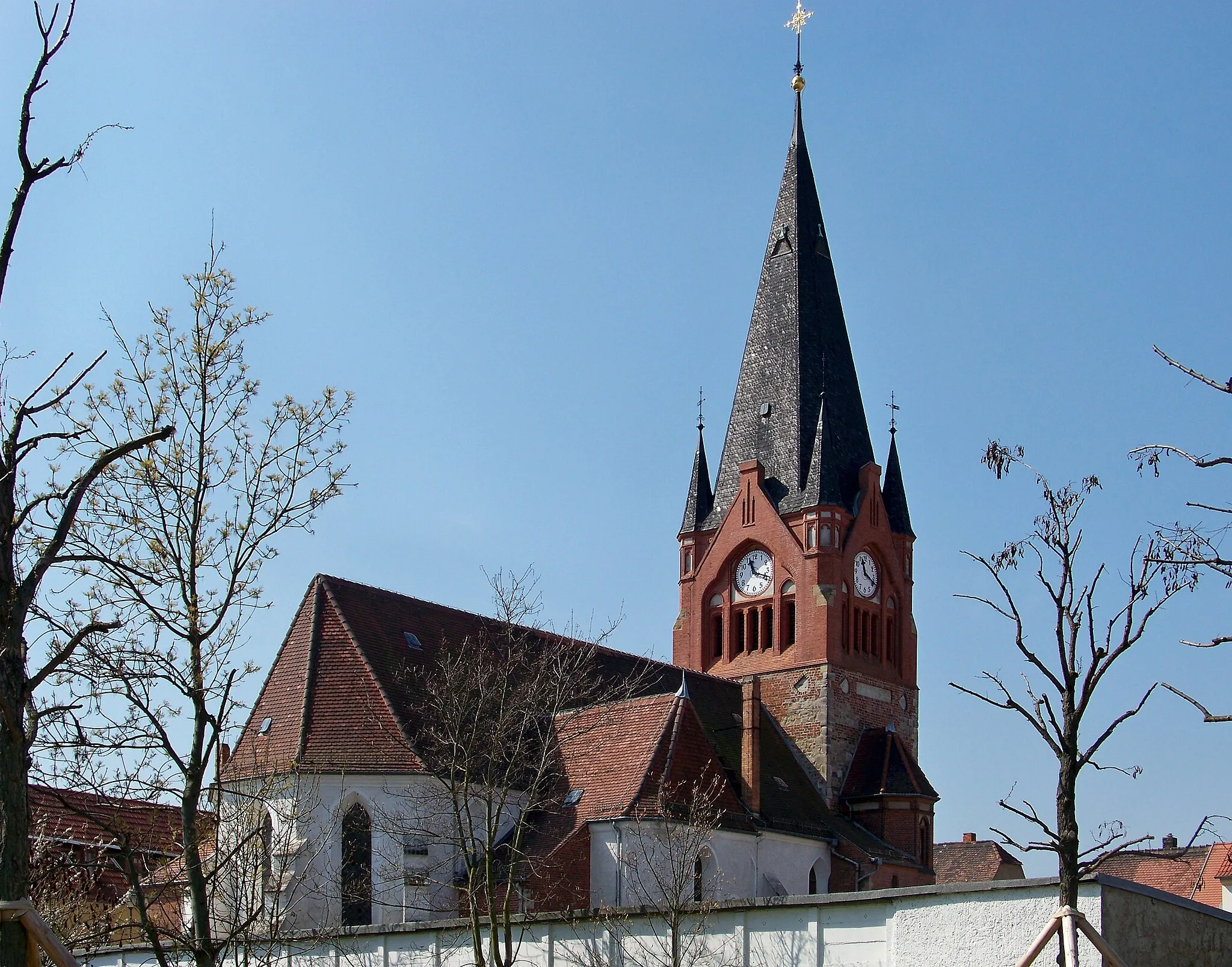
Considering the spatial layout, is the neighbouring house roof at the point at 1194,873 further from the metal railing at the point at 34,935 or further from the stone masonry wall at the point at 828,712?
the metal railing at the point at 34,935

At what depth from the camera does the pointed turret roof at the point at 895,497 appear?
48969 millimetres

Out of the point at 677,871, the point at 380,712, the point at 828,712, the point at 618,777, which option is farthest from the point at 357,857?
the point at 828,712

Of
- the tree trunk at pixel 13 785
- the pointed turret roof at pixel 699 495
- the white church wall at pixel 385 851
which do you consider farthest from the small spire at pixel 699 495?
the tree trunk at pixel 13 785

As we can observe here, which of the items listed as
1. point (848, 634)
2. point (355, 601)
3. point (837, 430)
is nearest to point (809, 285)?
point (837, 430)

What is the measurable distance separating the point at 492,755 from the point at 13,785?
15.3m

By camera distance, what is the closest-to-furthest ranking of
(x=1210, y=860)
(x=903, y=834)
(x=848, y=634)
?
1. (x=903, y=834)
2. (x=848, y=634)
3. (x=1210, y=860)

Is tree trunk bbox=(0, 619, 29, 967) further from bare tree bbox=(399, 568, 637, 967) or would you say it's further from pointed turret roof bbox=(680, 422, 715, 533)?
pointed turret roof bbox=(680, 422, 715, 533)

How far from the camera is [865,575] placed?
46969 mm

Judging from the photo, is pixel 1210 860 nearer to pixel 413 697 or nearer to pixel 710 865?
pixel 710 865

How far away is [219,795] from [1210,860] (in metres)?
42.6

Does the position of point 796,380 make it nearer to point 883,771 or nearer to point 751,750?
point 883,771

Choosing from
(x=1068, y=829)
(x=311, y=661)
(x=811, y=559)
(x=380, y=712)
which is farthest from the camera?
(x=811, y=559)

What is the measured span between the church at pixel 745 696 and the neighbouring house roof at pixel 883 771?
0.23 ft

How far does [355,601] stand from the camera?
34.8 meters
